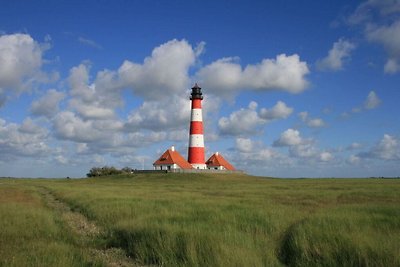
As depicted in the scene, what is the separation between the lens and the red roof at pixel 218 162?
87.4m

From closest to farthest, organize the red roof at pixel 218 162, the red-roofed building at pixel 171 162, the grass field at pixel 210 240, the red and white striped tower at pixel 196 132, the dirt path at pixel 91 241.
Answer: the grass field at pixel 210 240
the dirt path at pixel 91 241
the red and white striped tower at pixel 196 132
the red-roofed building at pixel 171 162
the red roof at pixel 218 162

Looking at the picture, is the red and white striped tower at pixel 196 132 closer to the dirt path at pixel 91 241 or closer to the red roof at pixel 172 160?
the red roof at pixel 172 160

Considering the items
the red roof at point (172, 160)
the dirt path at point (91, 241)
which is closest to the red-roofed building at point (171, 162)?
the red roof at point (172, 160)

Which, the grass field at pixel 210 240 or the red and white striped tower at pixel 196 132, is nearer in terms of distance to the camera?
the grass field at pixel 210 240

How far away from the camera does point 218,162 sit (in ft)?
286

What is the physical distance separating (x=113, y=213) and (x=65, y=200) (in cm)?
1388

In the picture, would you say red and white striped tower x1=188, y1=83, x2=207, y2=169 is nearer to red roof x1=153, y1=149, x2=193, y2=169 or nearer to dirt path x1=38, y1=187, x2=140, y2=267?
red roof x1=153, y1=149, x2=193, y2=169

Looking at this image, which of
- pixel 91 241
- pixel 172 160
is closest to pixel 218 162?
pixel 172 160

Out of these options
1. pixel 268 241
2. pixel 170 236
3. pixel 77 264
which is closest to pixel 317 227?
pixel 268 241

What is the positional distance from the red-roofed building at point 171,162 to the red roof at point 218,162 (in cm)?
823

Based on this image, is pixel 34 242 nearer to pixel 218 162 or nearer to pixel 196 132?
pixel 196 132

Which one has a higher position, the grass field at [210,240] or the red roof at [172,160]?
the red roof at [172,160]

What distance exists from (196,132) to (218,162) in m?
17.6

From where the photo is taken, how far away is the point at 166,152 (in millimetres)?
83312
